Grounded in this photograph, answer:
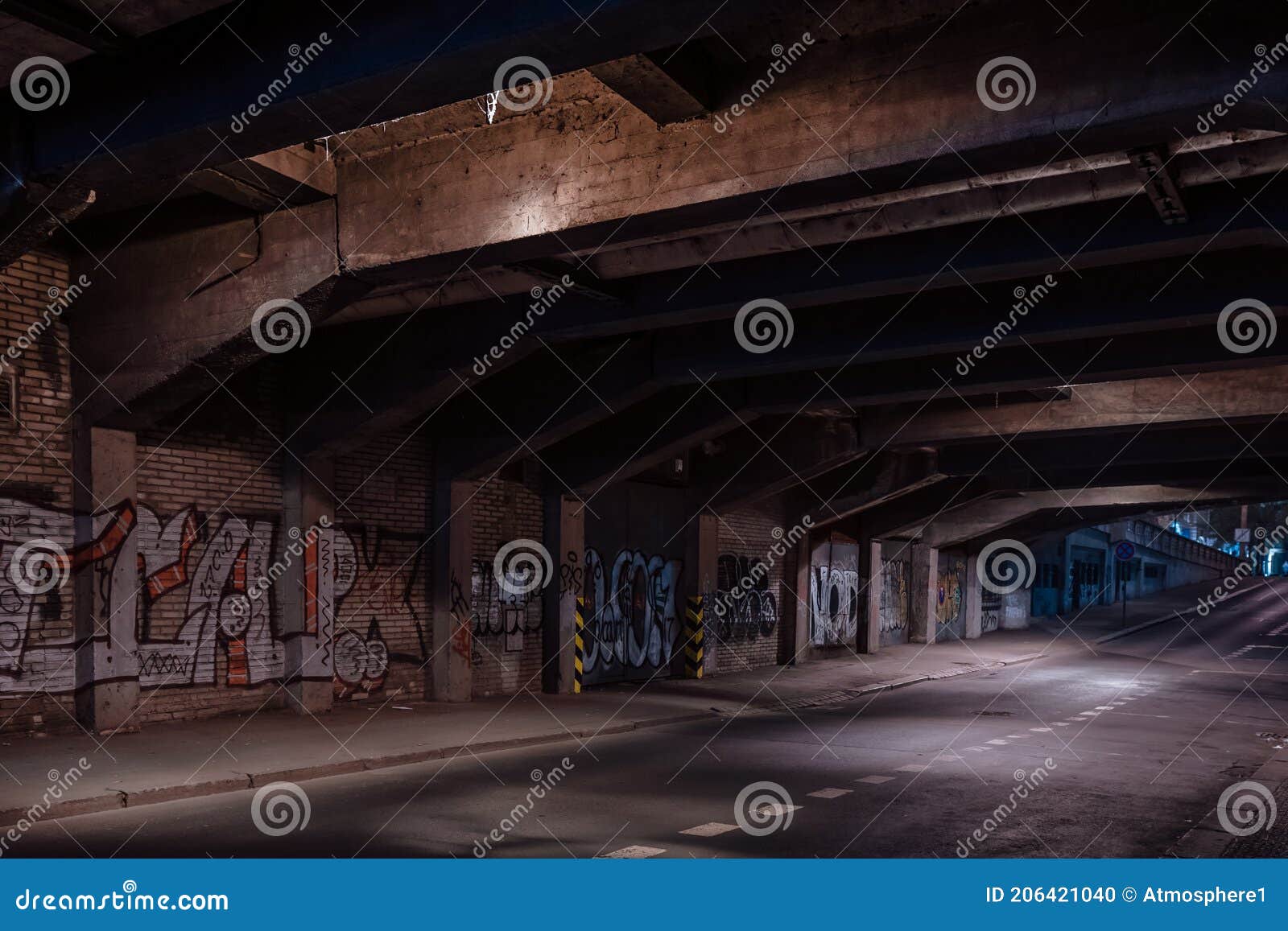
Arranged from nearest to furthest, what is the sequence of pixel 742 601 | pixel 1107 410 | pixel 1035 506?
pixel 1107 410 → pixel 742 601 → pixel 1035 506

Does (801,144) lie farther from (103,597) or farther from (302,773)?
(103,597)

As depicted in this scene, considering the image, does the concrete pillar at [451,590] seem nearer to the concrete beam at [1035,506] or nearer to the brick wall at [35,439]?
the brick wall at [35,439]

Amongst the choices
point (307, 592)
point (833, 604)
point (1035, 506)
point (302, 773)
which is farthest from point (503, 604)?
point (1035, 506)

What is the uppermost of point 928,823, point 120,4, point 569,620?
point 120,4

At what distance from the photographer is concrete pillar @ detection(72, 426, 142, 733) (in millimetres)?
13516

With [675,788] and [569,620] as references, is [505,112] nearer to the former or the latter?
[675,788]

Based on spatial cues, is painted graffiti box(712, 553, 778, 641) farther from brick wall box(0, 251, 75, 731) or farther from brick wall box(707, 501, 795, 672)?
brick wall box(0, 251, 75, 731)

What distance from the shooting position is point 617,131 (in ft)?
34.3

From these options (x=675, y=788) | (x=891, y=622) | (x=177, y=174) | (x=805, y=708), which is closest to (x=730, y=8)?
(x=177, y=174)

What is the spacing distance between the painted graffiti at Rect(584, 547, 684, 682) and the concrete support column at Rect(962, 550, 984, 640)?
24.5 m

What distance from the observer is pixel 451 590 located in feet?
61.4

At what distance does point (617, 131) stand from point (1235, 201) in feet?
20.1

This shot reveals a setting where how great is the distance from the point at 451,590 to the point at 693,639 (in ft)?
27.2

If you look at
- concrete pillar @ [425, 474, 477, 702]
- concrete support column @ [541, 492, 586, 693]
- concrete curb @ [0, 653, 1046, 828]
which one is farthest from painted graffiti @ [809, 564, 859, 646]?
concrete pillar @ [425, 474, 477, 702]
